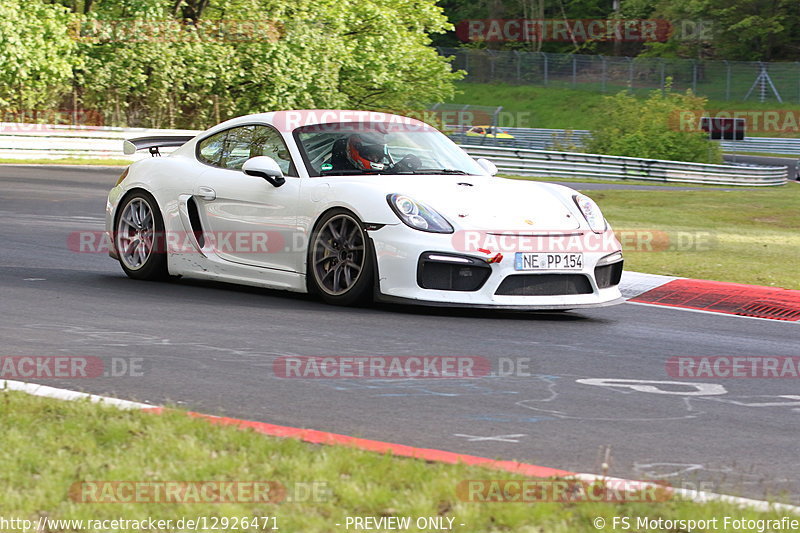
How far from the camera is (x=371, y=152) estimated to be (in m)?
9.15

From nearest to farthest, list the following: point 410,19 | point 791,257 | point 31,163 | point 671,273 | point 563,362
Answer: point 563,362
point 671,273
point 791,257
point 31,163
point 410,19

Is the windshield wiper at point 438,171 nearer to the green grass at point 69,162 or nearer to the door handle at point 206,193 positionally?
the door handle at point 206,193

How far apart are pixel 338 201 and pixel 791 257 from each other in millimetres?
7070

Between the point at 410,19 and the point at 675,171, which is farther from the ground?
the point at 410,19

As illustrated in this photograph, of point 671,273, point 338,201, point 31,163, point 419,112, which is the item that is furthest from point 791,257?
point 419,112

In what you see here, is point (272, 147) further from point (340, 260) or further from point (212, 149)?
point (340, 260)

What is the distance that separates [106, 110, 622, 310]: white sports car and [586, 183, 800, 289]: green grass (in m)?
3.03

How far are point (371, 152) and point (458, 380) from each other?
127 inches

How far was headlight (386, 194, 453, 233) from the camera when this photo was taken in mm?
8180

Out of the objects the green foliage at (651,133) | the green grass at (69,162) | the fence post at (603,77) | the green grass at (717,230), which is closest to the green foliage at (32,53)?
the green grass at (69,162)

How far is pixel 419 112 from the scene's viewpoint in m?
41.7

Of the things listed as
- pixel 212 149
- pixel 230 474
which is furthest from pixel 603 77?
pixel 230 474

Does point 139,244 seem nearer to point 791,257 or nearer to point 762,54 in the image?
point 791,257

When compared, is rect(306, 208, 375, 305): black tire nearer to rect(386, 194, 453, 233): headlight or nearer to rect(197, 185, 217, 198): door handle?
rect(386, 194, 453, 233): headlight
